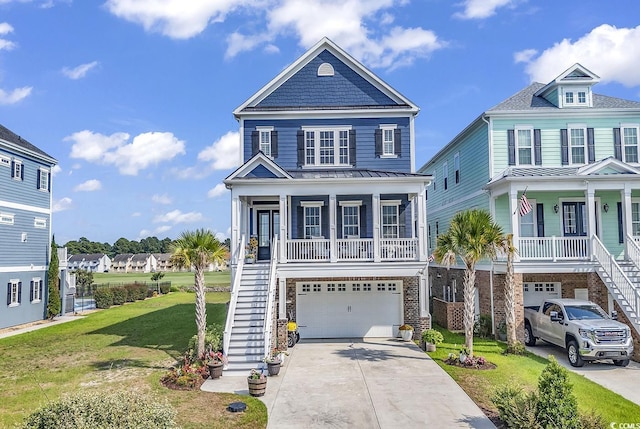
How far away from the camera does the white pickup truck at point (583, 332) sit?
551 inches

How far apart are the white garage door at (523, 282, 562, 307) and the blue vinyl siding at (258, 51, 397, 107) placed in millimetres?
10635

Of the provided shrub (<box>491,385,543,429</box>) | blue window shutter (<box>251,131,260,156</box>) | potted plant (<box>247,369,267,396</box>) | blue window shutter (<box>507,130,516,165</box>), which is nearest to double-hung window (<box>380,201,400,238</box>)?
blue window shutter (<box>507,130,516,165</box>)

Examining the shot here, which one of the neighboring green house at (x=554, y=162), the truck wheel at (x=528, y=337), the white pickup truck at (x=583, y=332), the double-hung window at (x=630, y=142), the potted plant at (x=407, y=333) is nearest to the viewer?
the white pickup truck at (x=583, y=332)

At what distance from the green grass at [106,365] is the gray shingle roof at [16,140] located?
1059cm

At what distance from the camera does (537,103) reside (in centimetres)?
2198

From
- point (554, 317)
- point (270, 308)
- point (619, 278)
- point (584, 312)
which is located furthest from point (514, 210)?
point (270, 308)

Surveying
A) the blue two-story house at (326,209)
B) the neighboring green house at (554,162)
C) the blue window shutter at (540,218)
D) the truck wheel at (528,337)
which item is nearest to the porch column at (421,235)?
the blue two-story house at (326,209)

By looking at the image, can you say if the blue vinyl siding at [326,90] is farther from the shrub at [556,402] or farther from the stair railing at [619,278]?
the shrub at [556,402]

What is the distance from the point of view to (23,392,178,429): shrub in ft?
21.9

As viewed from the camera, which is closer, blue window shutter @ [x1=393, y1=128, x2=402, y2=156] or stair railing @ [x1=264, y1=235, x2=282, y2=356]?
stair railing @ [x1=264, y1=235, x2=282, y2=356]

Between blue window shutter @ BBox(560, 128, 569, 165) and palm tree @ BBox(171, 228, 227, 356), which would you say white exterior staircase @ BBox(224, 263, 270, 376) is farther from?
blue window shutter @ BBox(560, 128, 569, 165)

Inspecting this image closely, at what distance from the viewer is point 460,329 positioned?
21.0 metres

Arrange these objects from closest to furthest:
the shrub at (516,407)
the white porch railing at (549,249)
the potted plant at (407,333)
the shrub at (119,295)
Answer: the shrub at (516,407)
the white porch railing at (549,249)
the potted plant at (407,333)
the shrub at (119,295)

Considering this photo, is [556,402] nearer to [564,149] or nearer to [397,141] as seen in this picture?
[397,141]
